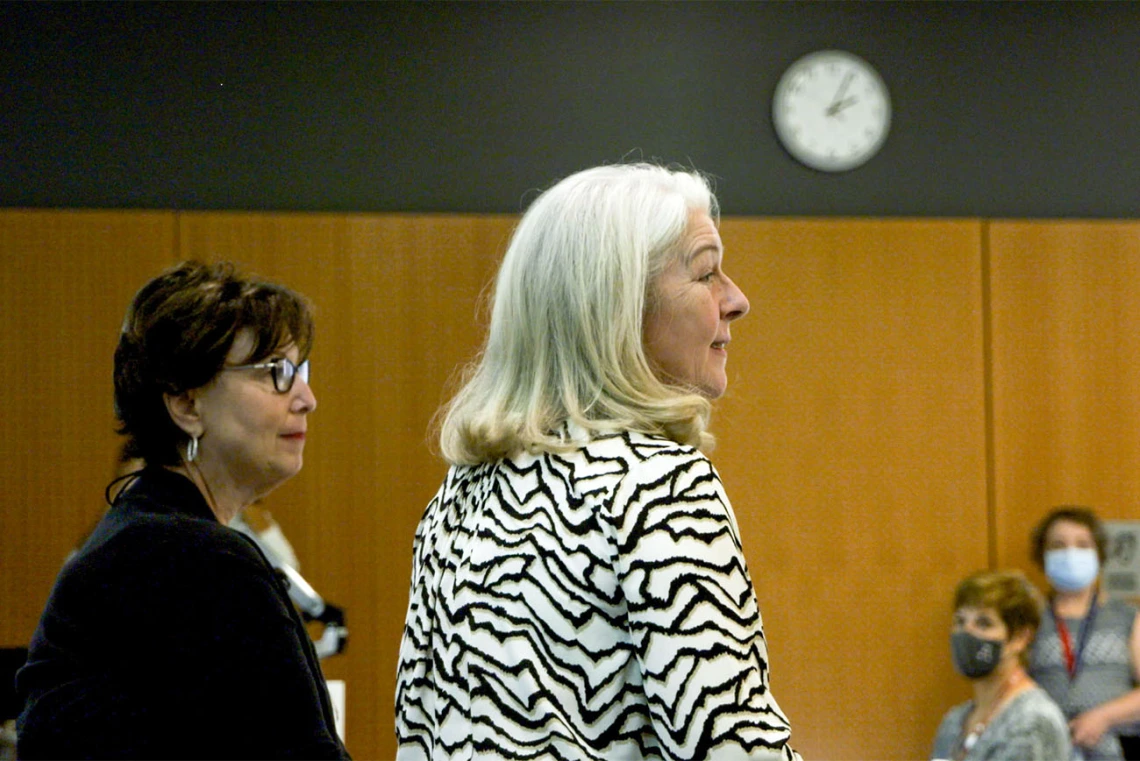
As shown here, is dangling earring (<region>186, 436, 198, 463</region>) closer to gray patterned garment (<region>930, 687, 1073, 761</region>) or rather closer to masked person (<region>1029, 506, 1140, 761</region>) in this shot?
gray patterned garment (<region>930, 687, 1073, 761</region>)

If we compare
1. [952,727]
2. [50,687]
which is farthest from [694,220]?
[952,727]

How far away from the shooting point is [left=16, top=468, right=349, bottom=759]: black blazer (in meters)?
1.21

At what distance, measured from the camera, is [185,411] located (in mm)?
1493

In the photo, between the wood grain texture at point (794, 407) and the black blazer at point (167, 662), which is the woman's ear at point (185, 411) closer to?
the black blazer at point (167, 662)

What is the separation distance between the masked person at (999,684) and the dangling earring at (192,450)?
299 centimetres

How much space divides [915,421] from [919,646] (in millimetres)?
845

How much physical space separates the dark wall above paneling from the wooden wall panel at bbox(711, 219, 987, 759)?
11.8 inches

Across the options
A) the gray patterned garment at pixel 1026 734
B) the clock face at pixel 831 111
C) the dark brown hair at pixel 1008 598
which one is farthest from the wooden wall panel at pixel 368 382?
the gray patterned garment at pixel 1026 734

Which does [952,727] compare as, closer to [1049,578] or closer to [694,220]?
[1049,578]

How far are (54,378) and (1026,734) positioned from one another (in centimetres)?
345

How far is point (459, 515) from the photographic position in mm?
1322

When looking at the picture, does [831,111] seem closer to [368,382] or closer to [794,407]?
[794,407]

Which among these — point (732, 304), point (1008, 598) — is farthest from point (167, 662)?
point (1008, 598)

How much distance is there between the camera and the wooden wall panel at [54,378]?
478 cm
